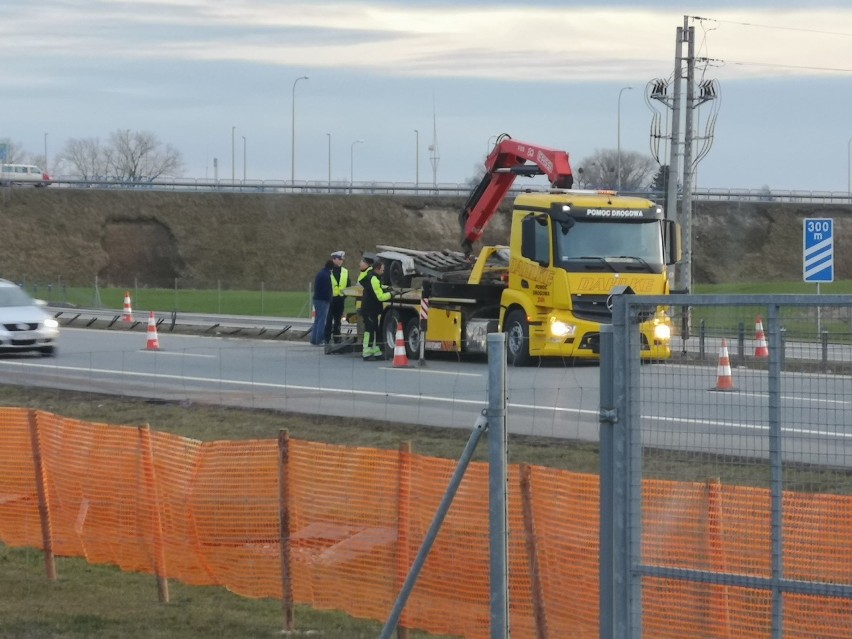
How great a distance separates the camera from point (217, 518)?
31.1 feet

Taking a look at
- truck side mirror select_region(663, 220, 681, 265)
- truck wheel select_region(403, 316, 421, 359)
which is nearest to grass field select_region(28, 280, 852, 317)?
truck wheel select_region(403, 316, 421, 359)

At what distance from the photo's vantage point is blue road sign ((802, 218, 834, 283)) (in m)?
24.6

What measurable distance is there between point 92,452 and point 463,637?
3710 millimetres

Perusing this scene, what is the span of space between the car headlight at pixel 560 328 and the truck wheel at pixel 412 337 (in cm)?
367

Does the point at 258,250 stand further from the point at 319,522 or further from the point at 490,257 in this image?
the point at 319,522

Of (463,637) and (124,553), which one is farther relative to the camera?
(124,553)

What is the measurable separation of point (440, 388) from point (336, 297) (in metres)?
6.53

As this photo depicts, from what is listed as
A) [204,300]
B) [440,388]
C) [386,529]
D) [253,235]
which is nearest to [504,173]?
[440,388]

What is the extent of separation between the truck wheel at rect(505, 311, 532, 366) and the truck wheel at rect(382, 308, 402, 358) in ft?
9.91

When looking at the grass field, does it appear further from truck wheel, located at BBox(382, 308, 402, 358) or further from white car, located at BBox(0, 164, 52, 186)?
white car, located at BBox(0, 164, 52, 186)

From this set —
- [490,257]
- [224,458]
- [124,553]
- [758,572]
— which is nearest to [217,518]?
[224,458]

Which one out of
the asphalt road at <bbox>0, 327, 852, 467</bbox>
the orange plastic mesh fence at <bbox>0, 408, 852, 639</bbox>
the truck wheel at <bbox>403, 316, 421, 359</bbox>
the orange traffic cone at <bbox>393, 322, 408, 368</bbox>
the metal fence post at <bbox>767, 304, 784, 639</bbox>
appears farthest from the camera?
the truck wheel at <bbox>403, 316, 421, 359</bbox>

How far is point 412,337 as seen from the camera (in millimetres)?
25469

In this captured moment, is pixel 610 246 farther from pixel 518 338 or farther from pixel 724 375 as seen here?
pixel 724 375
